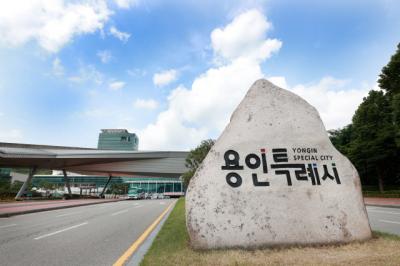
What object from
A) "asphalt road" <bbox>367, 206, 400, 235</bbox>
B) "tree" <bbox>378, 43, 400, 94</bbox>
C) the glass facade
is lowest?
"asphalt road" <bbox>367, 206, 400, 235</bbox>

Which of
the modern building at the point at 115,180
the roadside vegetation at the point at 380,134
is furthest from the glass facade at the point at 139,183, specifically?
the roadside vegetation at the point at 380,134

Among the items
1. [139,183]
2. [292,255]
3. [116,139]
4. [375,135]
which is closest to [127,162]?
[139,183]

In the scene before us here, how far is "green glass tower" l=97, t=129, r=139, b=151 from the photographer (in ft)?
449

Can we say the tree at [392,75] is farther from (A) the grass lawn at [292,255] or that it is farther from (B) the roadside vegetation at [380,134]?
(A) the grass lawn at [292,255]

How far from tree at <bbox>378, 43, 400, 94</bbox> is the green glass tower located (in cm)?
11802

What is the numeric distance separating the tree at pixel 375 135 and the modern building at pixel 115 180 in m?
37.1

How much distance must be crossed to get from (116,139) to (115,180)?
3367 centimetres

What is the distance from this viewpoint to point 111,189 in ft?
305

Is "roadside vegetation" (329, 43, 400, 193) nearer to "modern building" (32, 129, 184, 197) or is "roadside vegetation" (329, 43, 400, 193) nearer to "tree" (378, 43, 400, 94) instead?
"tree" (378, 43, 400, 94)

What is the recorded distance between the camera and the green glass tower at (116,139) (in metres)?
137

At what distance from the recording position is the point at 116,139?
139 metres

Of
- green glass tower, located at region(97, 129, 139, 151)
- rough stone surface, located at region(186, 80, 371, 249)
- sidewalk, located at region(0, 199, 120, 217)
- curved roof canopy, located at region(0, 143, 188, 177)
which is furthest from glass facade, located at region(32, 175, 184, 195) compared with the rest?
rough stone surface, located at region(186, 80, 371, 249)

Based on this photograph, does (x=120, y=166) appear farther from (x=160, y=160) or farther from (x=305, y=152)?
(x=305, y=152)

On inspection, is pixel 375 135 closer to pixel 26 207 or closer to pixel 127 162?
pixel 26 207
